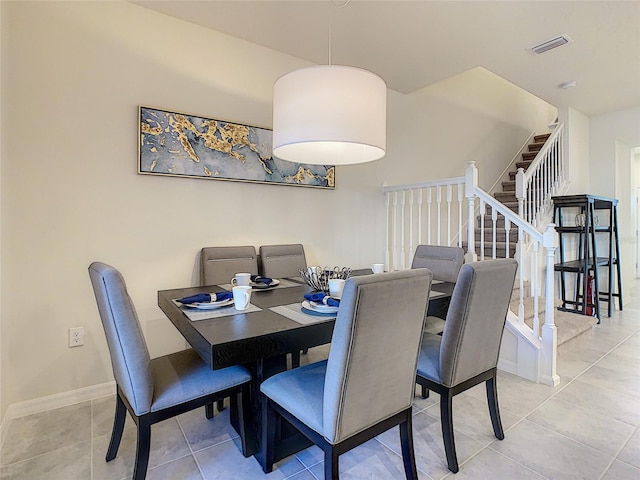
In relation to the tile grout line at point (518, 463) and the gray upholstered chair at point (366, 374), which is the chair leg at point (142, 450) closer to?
the gray upholstered chair at point (366, 374)

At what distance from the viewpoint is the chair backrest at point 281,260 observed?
2.76 meters

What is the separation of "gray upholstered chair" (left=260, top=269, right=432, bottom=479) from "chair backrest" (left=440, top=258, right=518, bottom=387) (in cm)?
26

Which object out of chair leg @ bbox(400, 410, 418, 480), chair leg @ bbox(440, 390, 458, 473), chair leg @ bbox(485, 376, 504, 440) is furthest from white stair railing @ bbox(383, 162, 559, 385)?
chair leg @ bbox(400, 410, 418, 480)

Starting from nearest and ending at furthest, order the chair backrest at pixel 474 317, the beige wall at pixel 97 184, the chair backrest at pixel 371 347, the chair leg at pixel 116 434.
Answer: the chair backrest at pixel 371 347
the chair backrest at pixel 474 317
the chair leg at pixel 116 434
the beige wall at pixel 97 184

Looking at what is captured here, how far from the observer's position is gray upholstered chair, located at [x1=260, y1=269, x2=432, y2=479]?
1107mm

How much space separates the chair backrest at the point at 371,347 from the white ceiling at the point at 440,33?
2045mm

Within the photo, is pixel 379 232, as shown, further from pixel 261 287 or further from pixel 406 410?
pixel 406 410

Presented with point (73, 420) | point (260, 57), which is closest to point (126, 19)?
point (260, 57)

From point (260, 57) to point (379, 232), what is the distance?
203cm

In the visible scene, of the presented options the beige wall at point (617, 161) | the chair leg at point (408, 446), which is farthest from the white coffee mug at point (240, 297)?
the beige wall at point (617, 161)

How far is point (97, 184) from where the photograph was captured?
2236mm

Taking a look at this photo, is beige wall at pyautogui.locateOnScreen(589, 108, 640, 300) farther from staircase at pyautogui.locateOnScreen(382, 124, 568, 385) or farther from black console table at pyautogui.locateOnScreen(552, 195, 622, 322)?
staircase at pyautogui.locateOnScreen(382, 124, 568, 385)

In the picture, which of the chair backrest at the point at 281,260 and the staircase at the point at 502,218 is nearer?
the chair backrest at the point at 281,260

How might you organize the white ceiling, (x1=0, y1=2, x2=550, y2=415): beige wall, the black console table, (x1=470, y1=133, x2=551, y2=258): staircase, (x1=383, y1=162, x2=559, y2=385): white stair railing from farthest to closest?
(x1=470, y1=133, x2=551, y2=258): staircase, the black console table, (x1=383, y1=162, x2=559, y2=385): white stair railing, the white ceiling, (x1=0, y1=2, x2=550, y2=415): beige wall
